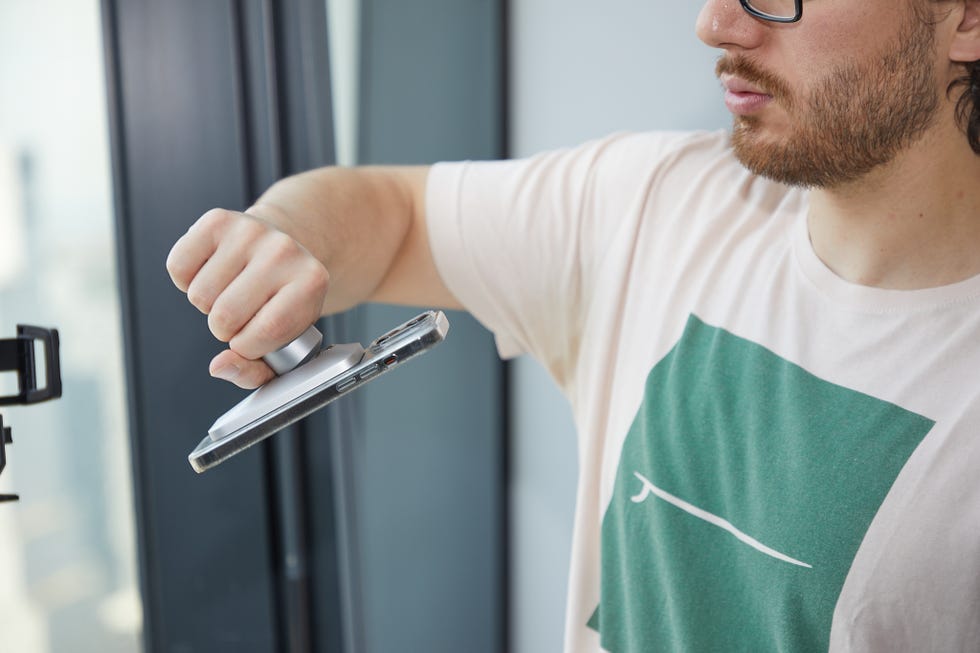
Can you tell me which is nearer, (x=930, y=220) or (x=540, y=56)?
(x=930, y=220)

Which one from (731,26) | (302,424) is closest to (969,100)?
(731,26)

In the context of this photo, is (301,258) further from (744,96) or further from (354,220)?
(744,96)

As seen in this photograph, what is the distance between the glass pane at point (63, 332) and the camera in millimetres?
955

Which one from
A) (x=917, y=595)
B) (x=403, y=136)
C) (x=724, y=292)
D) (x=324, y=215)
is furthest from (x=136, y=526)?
(x=917, y=595)

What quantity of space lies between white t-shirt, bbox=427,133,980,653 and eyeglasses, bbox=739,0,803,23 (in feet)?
0.57

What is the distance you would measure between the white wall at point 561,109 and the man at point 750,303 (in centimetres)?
23

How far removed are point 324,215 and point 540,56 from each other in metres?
0.66

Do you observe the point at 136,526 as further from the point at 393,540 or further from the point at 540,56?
the point at 540,56

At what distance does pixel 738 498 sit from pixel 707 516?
0.04m

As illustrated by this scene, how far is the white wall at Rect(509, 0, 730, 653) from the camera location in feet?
3.66

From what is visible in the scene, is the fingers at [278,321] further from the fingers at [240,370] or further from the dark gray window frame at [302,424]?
the dark gray window frame at [302,424]

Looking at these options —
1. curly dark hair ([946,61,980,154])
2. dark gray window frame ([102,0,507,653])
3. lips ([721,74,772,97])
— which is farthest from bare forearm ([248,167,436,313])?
curly dark hair ([946,61,980,154])

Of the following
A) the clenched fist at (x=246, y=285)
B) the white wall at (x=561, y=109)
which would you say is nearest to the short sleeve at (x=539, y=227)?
the white wall at (x=561, y=109)

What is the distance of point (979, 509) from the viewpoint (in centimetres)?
61
